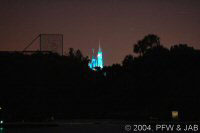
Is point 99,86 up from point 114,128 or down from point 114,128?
up

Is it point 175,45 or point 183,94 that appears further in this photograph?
point 175,45

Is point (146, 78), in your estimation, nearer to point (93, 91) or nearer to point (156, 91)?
point (156, 91)

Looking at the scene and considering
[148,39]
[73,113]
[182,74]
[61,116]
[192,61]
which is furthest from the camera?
[148,39]

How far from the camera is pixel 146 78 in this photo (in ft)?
196

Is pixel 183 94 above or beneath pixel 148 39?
beneath

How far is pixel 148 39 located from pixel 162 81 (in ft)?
101

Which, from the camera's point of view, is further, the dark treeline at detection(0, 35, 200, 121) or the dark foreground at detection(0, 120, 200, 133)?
the dark treeline at detection(0, 35, 200, 121)

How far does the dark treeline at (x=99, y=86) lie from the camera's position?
53.5m

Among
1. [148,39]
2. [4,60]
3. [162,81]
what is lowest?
[162,81]

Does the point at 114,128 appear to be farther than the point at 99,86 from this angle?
No

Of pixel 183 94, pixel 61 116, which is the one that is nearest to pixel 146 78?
pixel 183 94

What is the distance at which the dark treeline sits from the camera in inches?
2108

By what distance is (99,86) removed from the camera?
65312 mm

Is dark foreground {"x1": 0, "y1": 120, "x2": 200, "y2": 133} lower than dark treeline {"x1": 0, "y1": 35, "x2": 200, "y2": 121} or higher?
lower
